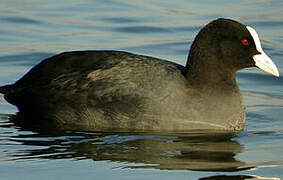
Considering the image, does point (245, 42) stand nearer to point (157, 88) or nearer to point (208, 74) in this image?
point (208, 74)

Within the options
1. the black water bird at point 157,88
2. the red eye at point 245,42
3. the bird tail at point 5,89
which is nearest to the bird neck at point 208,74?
the black water bird at point 157,88

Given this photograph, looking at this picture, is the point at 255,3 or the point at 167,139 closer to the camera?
the point at 167,139

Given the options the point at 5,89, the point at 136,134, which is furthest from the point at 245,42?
the point at 5,89

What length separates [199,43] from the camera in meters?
7.34

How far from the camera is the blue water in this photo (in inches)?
238

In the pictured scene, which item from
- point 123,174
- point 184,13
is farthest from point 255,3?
point 123,174

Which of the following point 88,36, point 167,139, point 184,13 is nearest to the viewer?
A: point 167,139

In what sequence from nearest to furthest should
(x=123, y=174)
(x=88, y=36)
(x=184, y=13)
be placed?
(x=123, y=174), (x=88, y=36), (x=184, y=13)

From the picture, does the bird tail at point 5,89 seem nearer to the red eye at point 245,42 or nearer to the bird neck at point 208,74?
the bird neck at point 208,74

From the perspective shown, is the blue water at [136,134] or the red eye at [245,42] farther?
the red eye at [245,42]

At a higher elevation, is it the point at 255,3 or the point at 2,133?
the point at 255,3

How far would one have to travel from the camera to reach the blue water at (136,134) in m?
6.05

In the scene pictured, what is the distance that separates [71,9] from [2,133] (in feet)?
19.5

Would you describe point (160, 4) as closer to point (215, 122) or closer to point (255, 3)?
point (255, 3)
